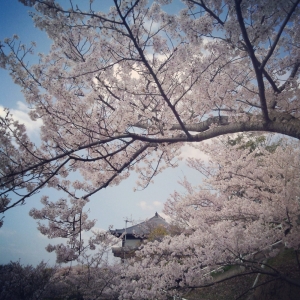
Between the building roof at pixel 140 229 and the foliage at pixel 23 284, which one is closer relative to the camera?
the foliage at pixel 23 284

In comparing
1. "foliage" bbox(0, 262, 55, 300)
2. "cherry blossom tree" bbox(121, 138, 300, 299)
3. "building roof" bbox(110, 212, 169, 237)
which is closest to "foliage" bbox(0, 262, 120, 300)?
"foliage" bbox(0, 262, 55, 300)

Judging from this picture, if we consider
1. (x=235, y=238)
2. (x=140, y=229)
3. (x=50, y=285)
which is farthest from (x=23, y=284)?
(x=140, y=229)

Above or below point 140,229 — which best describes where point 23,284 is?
above

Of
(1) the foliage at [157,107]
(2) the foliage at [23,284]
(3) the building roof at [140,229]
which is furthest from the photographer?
(3) the building roof at [140,229]

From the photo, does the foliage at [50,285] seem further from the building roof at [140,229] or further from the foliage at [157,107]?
the building roof at [140,229]

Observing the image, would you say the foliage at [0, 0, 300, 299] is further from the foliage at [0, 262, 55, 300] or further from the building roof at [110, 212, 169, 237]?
the building roof at [110, 212, 169, 237]

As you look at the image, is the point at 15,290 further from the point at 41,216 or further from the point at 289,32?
the point at 289,32

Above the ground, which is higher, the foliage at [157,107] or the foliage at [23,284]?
the foliage at [157,107]

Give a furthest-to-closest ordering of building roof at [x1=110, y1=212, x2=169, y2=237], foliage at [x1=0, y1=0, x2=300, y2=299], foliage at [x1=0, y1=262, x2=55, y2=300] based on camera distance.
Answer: building roof at [x1=110, y1=212, x2=169, y2=237] < foliage at [x1=0, y1=262, x2=55, y2=300] < foliage at [x1=0, y1=0, x2=300, y2=299]

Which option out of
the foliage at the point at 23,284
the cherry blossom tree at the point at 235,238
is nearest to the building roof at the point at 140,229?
the cherry blossom tree at the point at 235,238

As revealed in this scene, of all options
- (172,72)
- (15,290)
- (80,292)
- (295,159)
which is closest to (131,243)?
(80,292)

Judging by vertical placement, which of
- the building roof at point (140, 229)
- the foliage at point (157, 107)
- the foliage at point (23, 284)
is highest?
the foliage at point (157, 107)

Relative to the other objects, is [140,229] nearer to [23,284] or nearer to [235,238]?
[23,284]

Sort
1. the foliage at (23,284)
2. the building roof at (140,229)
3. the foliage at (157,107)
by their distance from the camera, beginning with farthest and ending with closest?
1. the building roof at (140,229)
2. the foliage at (23,284)
3. the foliage at (157,107)
